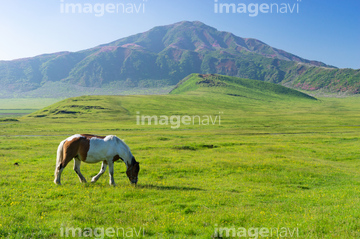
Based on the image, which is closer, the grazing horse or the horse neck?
the grazing horse

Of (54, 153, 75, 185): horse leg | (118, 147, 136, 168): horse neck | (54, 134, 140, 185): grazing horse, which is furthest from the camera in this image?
(118, 147, 136, 168): horse neck

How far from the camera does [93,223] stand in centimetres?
1035

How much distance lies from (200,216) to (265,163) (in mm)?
18176

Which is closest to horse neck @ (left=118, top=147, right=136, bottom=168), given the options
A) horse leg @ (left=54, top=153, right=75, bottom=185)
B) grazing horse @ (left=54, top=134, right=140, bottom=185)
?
grazing horse @ (left=54, top=134, right=140, bottom=185)

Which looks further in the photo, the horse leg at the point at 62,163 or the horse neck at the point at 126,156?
the horse neck at the point at 126,156

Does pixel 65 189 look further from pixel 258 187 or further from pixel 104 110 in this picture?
pixel 104 110

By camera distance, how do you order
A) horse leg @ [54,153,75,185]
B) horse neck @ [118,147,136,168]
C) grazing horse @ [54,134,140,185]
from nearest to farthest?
horse leg @ [54,153,75,185], grazing horse @ [54,134,140,185], horse neck @ [118,147,136,168]

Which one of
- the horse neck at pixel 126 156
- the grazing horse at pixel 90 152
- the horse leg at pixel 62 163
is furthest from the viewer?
the horse neck at pixel 126 156

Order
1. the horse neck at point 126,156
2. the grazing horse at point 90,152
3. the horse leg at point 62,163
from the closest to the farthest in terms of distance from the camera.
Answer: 1. the horse leg at point 62,163
2. the grazing horse at point 90,152
3. the horse neck at point 126,156

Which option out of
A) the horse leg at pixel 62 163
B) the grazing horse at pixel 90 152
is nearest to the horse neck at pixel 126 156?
the grazing horse at pixel 90 152

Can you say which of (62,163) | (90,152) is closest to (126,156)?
(90,152)

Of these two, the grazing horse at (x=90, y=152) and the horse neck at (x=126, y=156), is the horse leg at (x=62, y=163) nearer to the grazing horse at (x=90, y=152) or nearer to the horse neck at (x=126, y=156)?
the grazing horse at (x=90, y=152)

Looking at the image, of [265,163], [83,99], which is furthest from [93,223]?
[83,99]

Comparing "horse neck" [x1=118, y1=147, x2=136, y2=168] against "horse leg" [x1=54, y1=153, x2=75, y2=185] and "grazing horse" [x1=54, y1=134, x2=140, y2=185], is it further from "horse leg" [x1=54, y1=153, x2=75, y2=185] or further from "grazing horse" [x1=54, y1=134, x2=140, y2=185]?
"horse leg" [x1=54, y1=153, x2=75, y2=185]
